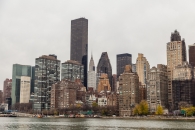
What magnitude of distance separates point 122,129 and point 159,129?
475 inches

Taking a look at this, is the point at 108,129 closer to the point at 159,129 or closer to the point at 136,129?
the point at 136,129

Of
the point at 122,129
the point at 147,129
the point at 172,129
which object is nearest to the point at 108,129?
the point at 122,129

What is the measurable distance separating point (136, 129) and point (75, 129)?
790 inches

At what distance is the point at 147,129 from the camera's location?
11600 centimetres

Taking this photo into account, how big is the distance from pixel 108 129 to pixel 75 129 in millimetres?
10941

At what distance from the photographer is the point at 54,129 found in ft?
386

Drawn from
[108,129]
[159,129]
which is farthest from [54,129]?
[159,129]

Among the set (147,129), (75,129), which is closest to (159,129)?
(147,129)

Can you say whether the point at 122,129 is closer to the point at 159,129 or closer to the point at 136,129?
the point at 136,129

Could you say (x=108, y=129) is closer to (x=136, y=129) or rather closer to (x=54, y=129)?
(x=136, y=129)

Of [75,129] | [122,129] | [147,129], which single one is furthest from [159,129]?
[75,129]

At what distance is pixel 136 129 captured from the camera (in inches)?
4555

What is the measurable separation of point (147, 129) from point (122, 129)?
8155 mm

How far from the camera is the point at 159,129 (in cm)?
11588
